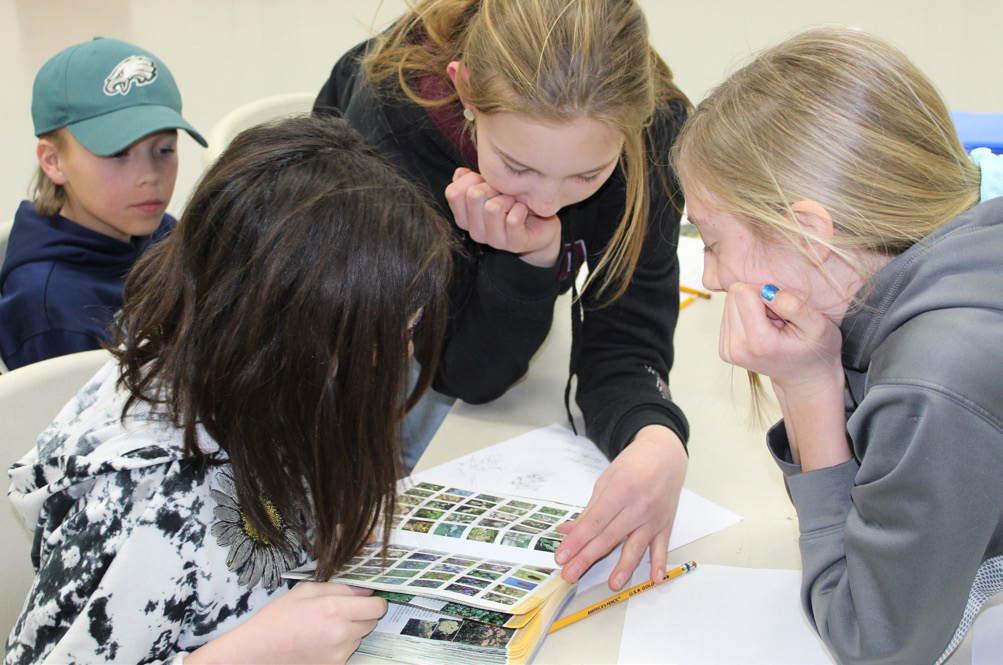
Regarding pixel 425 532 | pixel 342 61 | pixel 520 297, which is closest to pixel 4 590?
pixel 425 532

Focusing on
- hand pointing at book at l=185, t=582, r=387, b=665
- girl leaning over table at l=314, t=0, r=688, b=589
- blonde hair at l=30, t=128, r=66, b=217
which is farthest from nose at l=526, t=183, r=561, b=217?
blonde hair at l=30, t=128, r=66, b=217

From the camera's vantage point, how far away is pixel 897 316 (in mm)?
713

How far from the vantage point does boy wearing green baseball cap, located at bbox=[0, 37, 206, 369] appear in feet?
4.43

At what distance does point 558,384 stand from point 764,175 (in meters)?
0.59

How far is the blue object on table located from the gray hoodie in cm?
64

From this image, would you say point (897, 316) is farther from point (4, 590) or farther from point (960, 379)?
point (4, 590)

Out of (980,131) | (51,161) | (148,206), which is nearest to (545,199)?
(980,131)

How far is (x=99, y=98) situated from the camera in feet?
4.89

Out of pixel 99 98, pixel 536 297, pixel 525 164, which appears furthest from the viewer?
pixel 99 98

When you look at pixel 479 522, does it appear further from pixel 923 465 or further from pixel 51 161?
pixel 51 161

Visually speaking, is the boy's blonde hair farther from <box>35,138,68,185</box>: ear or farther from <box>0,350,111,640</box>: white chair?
<box>35,138,68,185</box>: ear

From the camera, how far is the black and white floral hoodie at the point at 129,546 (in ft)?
2.51

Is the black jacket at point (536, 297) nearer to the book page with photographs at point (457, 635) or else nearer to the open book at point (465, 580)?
the open book at point (465, 580)

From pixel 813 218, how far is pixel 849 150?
65 mm
